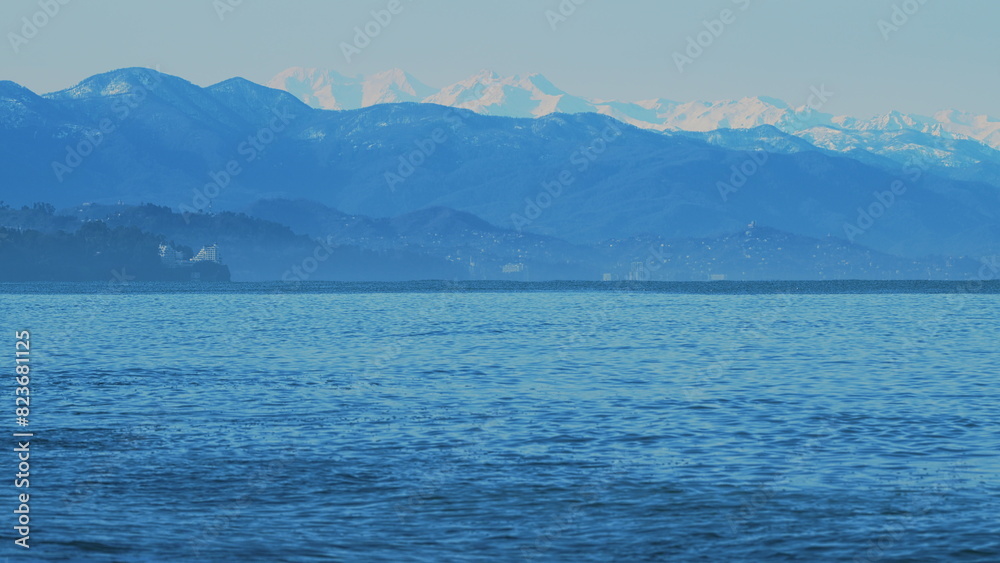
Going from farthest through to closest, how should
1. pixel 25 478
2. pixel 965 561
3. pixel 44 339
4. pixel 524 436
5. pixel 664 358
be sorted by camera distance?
pixel 44 339 → pixel 664 358 → pixel 524 436 → pixel 25 478 → pixel 965 561

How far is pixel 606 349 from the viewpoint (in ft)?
279

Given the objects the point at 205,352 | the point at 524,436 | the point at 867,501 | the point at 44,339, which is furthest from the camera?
the point at 44,339

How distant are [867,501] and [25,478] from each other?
21.1m

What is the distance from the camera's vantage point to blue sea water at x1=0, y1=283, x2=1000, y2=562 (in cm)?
2639

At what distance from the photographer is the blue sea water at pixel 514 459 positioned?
86.6 feet

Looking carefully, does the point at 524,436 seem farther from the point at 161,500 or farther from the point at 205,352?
the point at 205,352

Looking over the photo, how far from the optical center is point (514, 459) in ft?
117

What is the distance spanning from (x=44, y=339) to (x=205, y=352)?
2236cm

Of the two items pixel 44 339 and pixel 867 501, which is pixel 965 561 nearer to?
pixel 867 501

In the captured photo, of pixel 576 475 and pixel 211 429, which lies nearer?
pixel 576 475

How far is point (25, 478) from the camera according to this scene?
3247 centimetres

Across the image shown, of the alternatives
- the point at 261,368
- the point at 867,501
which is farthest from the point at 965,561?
the point at 261,368

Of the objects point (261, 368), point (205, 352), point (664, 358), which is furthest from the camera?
point (205, 352)

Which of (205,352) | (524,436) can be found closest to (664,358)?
(205,352)
